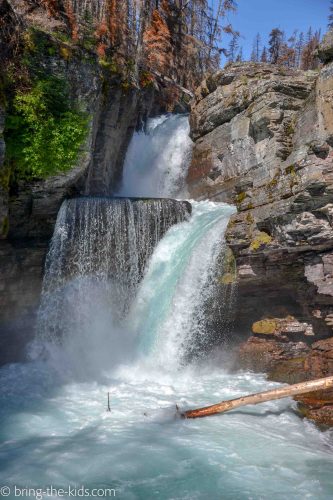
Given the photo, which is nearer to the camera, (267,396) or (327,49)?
(267,396)

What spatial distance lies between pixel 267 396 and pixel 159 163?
1534cm

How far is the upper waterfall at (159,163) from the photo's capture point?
20.3 m

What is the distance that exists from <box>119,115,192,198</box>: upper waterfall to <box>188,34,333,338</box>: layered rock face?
5100mm

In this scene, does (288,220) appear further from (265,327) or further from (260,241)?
(265,327)

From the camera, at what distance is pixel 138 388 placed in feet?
33.2

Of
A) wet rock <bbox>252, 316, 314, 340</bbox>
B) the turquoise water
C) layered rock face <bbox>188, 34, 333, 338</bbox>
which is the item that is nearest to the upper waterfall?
layered rock face <bbox>188, 34, 333, 338</bbox>

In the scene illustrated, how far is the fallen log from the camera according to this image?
7.32 m

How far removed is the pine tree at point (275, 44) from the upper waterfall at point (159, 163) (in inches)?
978

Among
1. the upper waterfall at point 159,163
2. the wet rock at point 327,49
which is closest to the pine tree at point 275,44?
the upper waterfall at point 159,163

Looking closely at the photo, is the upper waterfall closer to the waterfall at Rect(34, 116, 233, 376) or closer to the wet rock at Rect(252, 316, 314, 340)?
the waterfall at Rect(34, 116, 233, 376)

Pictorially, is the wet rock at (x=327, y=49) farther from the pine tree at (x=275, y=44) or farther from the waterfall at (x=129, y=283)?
the pine tree at (x=275, y=44)

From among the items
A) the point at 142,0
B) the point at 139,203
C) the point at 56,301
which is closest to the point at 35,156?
the point at 139,203

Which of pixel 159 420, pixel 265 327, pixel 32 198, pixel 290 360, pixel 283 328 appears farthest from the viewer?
pixel 32 198

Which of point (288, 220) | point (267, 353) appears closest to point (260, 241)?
point (288, 220)
